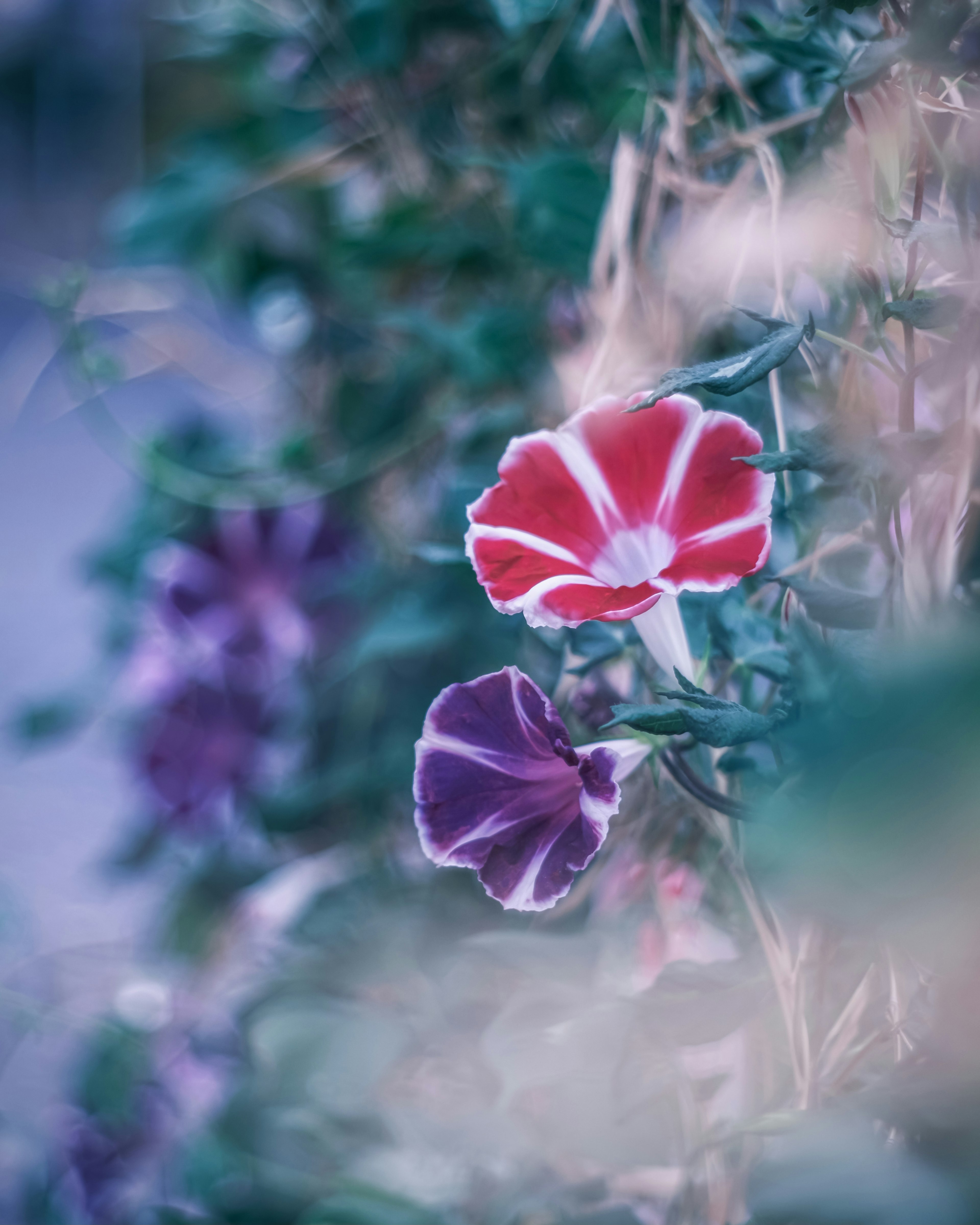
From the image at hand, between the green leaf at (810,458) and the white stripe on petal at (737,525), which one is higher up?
the green leaf at (810,458)

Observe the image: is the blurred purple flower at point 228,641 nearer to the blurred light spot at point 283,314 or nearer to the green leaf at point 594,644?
the blurred light spot at point 283,314

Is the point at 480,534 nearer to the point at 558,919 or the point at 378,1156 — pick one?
the point at 558,919

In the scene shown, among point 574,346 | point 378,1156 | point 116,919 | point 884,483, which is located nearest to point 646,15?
point 574,346

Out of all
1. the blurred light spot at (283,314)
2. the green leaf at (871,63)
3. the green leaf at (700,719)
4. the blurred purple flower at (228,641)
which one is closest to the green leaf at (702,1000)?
the green leaf at (700,719)

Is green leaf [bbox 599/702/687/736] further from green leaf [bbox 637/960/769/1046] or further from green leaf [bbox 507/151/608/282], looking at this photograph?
green leaf [bbox 507/151/608/282]

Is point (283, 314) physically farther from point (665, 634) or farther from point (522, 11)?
point (665, 634)

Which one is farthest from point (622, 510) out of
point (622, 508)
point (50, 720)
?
point (50, 720)
